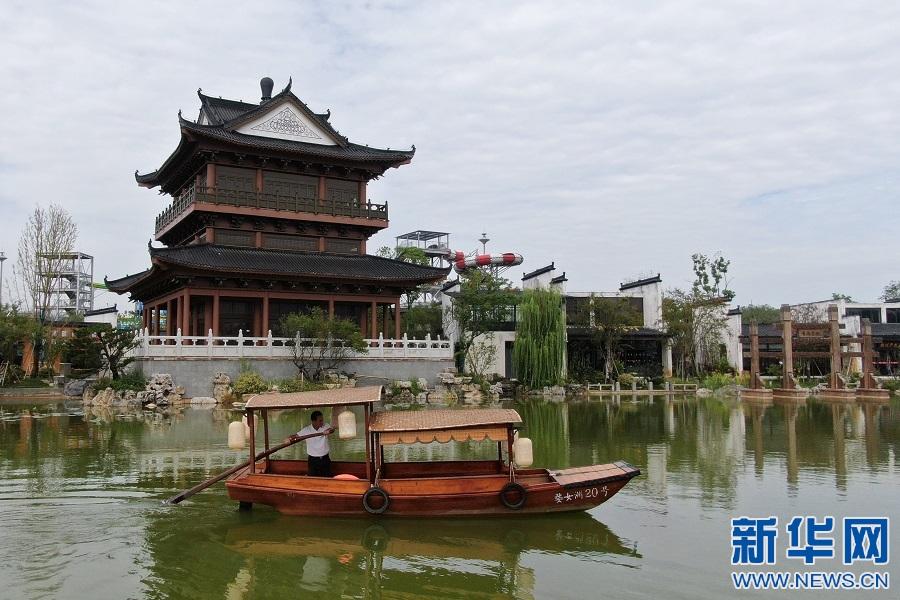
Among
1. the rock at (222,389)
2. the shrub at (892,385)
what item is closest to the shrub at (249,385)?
the rock at (222,389)

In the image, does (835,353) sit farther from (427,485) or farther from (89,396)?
(89,396)

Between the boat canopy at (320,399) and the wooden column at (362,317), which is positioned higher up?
the wooden column at (362,317)

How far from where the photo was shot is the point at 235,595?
822cm

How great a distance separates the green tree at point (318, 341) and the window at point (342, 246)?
17.0 feet

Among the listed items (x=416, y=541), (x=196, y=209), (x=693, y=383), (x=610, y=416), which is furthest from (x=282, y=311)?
(x=416, y=541)

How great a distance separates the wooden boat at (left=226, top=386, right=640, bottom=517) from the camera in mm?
11078

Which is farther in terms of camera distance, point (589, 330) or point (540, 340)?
point (589, 330)

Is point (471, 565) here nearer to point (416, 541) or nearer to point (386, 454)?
point (416, 541)

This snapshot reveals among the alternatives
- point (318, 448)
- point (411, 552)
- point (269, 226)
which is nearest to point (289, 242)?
point (269, 226)

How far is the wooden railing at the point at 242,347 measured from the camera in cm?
3175

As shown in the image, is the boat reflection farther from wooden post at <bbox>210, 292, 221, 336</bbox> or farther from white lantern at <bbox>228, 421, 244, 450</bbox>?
wooden post at <bbox>210, 292, 221, 336</bbox>

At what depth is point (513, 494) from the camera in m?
11.1

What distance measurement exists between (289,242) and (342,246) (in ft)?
9.44

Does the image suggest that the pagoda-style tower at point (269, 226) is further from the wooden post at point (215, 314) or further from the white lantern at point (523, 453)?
the white lantern at point (523, 453)
